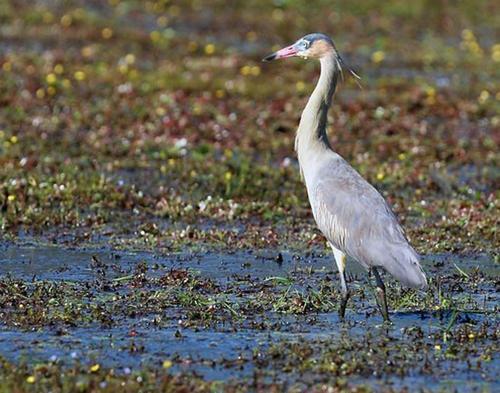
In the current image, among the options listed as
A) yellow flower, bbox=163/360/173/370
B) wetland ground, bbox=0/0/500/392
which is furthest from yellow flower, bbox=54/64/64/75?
yellow flower, bbox=163/360/173/370

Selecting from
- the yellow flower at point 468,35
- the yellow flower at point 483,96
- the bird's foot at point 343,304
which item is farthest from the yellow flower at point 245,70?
the bird's foot at point 343,304

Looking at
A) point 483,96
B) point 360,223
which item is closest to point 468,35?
point 483,96

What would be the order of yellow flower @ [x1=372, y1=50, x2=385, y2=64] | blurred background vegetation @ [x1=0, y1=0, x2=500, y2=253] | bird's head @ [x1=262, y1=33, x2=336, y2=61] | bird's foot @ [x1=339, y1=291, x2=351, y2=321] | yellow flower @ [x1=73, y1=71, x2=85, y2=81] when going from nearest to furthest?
bird's foot @ [x1=339, y1=291, x2=351, y2=321] < bird's head @ [x1=262, y1=33, x2=336, y2=61] < blurred background vegetation @ [x1=0, y1=0, x2=500, y2=253] < yellow flower @ [x1=73, y1=71, x2=85, y2=81] < yellow flower @ [x1=372, y1=50, x2=385, y2=64]

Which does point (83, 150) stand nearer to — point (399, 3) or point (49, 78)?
point (49, 78)

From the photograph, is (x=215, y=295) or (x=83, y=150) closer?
(x=215, y=295)

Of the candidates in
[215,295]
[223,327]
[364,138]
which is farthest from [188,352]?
[364,138]

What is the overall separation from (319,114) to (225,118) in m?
7.51

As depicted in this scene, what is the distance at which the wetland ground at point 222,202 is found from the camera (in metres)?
8.35

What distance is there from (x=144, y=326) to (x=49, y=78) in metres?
10.7

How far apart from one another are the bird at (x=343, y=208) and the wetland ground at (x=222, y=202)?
0.47m

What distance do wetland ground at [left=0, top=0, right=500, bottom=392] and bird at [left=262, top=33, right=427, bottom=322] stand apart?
47cm

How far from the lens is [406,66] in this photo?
22703mm

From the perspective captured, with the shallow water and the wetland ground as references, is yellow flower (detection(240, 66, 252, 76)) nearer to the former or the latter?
the wetland ground

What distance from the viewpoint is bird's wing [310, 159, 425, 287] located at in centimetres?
911
